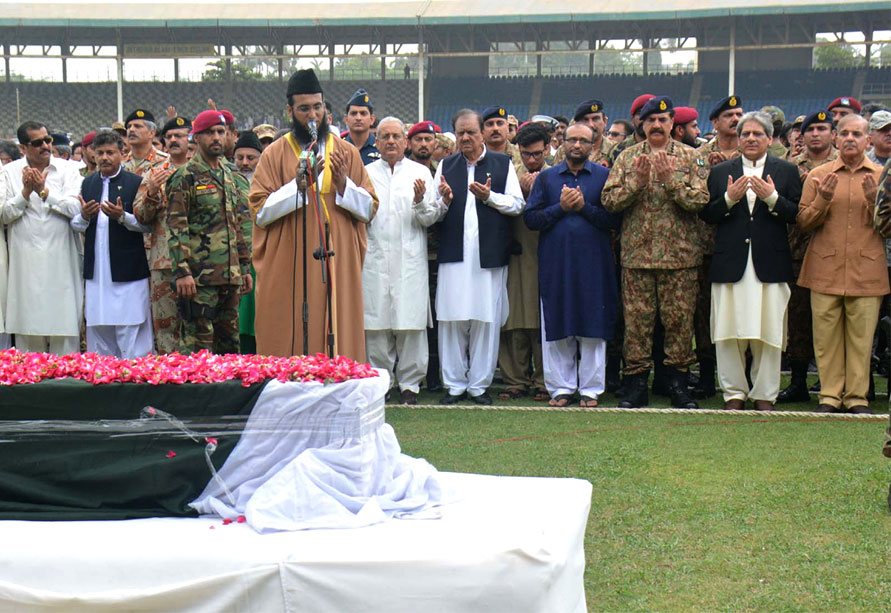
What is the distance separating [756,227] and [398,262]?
2.47 meters

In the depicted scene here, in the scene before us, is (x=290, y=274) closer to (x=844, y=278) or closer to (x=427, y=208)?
(x=427, y=208)

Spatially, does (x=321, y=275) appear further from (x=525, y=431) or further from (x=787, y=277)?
(x=787, y=277)

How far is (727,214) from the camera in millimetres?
7586

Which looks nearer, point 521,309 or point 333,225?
point 333,225

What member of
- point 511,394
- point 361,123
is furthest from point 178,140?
point 511,394

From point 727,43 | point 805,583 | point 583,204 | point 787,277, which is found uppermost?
point 727,43

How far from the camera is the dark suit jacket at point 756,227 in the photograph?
754 centimetres

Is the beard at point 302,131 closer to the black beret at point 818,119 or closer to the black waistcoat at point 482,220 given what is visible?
the black waistcoat at point 482,220

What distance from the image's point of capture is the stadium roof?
32.2m

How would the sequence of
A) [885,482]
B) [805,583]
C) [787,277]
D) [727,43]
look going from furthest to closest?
[727,43], [787,277], [885,482], [805,583]

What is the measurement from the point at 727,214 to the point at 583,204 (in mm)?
951

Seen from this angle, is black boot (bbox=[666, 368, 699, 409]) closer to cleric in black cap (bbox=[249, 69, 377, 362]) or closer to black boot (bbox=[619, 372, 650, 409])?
black boot (bbox=[619, 372, 650, 409])

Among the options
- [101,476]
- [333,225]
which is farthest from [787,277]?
[101,476]

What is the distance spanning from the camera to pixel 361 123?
836cm
